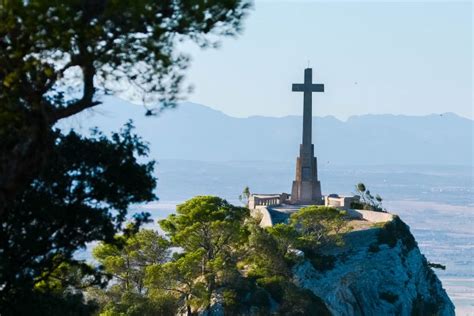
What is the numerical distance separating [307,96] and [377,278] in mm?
20053

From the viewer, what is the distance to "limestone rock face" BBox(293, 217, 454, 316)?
214 feet

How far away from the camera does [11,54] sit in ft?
81.3

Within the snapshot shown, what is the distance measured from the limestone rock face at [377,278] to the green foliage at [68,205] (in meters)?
36.3

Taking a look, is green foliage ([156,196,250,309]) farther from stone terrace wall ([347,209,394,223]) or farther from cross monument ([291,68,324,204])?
cross monument ([291,68,324,204])

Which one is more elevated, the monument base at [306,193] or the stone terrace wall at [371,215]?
the monument base at [306,193]

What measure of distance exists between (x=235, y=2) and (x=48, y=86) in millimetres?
4101

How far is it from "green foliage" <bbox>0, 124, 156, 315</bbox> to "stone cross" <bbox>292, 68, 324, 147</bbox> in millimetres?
56949

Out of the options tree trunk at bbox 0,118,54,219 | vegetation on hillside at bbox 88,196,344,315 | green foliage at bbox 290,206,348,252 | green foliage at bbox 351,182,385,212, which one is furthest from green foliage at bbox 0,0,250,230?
green foliage at bbox 351,182,385,212

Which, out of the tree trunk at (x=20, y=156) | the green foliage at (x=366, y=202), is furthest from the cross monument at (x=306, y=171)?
the tree trunk at (x=20, y=156)

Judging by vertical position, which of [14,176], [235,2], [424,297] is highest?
[235,2]

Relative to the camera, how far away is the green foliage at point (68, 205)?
26750 mm

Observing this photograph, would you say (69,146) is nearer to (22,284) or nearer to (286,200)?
(22,284)

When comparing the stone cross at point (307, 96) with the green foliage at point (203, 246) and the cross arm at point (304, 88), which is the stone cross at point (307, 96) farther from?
the green foliage at point (203, 246)

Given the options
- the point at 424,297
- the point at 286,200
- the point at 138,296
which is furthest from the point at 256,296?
the point at 286,200
